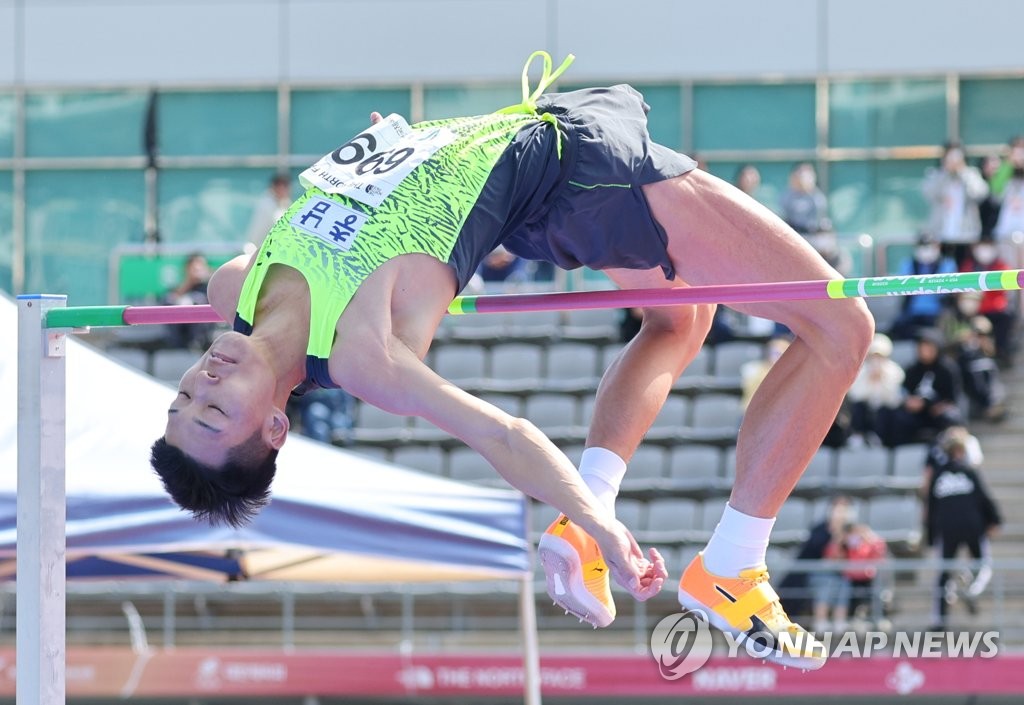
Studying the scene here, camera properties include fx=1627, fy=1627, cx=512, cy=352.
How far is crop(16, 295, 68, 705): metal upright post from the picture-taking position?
3.76 meters

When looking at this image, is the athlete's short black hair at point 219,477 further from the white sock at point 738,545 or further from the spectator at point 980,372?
the spectator at point 980,372

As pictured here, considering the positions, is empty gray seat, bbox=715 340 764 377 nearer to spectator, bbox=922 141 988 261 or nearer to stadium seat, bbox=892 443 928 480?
stadium seat, bbox=892 443 928 480

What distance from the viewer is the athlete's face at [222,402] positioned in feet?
11.0

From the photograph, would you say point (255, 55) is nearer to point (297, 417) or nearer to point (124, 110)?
point (124, 110)

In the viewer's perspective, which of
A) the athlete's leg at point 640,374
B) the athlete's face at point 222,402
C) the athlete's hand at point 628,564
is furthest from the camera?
the athlete's leg at point 640,374

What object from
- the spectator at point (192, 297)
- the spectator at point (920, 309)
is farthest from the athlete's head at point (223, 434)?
the spectator at point (920, 309)

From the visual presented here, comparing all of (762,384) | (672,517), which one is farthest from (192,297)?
(762,384)

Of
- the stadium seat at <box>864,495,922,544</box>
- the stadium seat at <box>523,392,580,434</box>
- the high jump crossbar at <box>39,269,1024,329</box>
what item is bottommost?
the stadium seat at <box>864,495,922,544</box>

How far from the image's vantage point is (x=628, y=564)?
3109 millimetres

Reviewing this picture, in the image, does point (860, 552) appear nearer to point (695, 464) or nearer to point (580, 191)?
point (695, 464)

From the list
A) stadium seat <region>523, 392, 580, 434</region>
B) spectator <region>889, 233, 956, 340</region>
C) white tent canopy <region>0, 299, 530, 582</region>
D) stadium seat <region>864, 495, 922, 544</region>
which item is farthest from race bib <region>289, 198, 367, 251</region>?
spectator <region>889, 233, 956, 340</region>

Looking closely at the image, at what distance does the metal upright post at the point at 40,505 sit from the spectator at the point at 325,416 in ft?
23.2

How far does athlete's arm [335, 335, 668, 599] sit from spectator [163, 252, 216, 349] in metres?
7.94

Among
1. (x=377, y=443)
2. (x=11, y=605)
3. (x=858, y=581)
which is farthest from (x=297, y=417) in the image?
(x=858, y=581)
